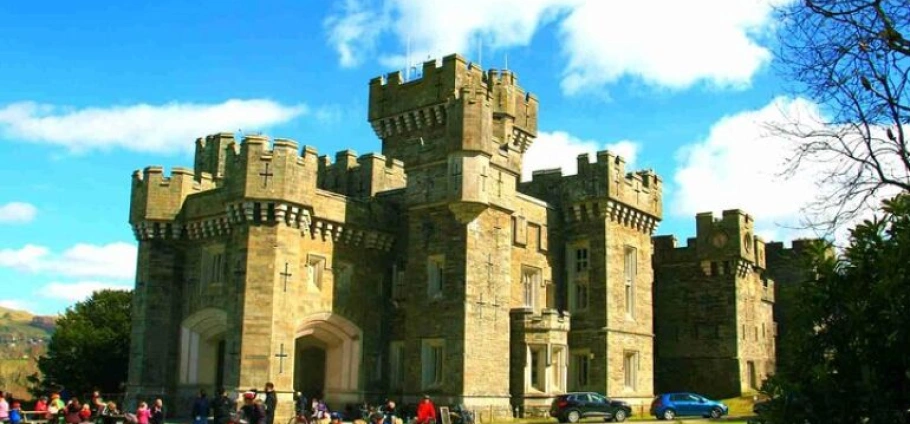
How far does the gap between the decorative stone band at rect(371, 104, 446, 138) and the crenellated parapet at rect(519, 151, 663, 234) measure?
539cm

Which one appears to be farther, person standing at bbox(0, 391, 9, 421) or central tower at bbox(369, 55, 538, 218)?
central tower at bbox(369, 55, 538, 218)

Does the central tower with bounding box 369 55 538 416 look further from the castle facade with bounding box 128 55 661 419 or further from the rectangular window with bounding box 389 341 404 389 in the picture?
the rectangular window with bounding box 389 341 404 389

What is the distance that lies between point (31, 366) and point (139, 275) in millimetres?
79549

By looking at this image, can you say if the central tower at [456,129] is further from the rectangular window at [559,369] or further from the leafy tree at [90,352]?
the leafy tree at [90,352]

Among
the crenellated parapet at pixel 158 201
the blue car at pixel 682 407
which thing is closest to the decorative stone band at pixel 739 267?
the blue car at pixel 682 407

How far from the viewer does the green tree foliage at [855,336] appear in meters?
9.48

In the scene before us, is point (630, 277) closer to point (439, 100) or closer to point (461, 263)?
point (461, 263)

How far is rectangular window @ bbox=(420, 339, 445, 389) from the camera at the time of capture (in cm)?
3369

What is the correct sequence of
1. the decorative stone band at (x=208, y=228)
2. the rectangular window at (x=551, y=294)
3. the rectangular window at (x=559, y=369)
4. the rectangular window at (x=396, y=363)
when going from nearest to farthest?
the decorative stone band at (x=208, y=228)
the rectangular window at (x=396, y=363)
the rectangular window at (x=559, y=369)
the rectangular window at (x=551, y=294)

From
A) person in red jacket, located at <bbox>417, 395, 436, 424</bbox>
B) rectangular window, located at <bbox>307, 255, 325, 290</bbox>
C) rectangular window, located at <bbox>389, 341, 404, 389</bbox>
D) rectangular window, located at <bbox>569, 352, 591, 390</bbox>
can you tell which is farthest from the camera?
rectangular window, located at <bbox>569, 352, 591, 390</bbox>

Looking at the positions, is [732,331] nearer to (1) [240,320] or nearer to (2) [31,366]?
(1) [240,320]

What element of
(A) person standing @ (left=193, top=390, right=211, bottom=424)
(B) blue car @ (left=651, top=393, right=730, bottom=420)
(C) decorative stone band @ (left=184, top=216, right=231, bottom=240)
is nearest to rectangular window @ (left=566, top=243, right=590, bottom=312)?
(B) blue car @ (left=651, top=393, right=730, bottom=420)

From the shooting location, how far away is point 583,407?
3375 centimetres

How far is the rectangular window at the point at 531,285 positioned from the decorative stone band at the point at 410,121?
936 cm
